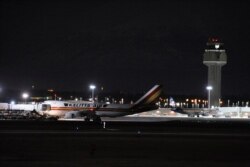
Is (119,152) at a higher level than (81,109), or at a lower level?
lower

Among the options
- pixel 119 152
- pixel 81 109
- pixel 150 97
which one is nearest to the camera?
pixel 119 152

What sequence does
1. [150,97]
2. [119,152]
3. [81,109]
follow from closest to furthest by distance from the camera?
1. [119,152]
2. [81,109]
3. [150,97]

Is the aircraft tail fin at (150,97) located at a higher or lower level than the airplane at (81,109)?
higher

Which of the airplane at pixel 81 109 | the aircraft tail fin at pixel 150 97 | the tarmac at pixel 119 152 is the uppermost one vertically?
the aircraft tail fin at pixel 150 97

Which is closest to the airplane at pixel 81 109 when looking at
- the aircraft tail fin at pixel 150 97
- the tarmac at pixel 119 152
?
the aircraft tail fin at pixel 150 97

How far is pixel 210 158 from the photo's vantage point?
37094 millimetres

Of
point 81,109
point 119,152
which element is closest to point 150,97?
point 81,109

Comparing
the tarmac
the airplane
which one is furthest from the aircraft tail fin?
the tarmac

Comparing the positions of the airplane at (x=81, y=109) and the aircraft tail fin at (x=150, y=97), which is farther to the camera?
the aircraft tail fin at (x=150, y=97)

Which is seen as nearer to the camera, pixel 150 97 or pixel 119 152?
pixel 119 152

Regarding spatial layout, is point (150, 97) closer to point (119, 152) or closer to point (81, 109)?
point (81, 109)

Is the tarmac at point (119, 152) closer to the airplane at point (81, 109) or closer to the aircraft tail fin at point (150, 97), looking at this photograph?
the airplane at point (81, 109)

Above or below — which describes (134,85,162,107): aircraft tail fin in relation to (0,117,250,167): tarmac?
above

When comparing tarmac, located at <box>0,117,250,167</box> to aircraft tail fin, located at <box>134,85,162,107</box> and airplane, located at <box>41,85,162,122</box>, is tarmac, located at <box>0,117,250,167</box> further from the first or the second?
aircraft tail fin, located at <box>134,85,162,107</box>
